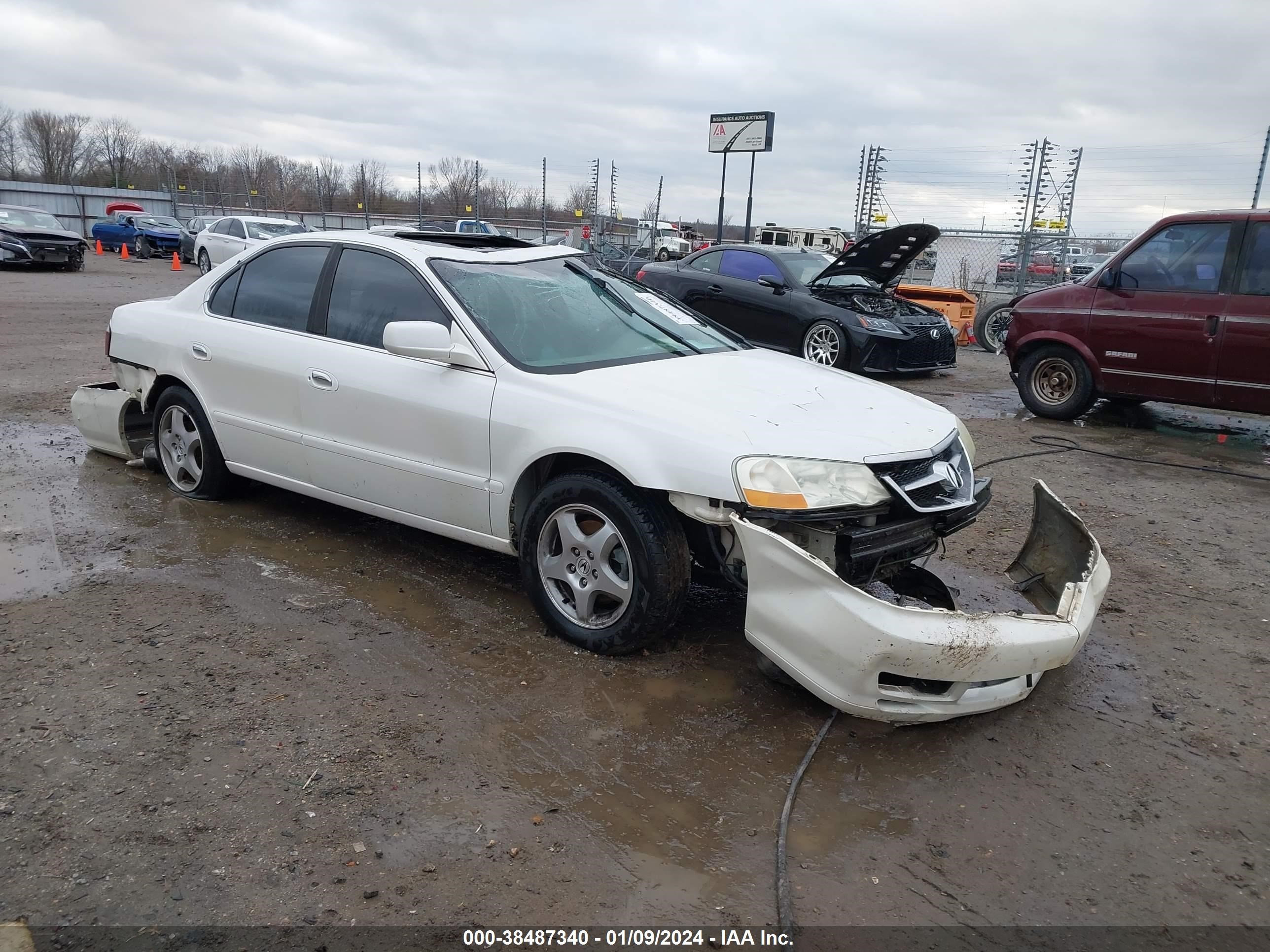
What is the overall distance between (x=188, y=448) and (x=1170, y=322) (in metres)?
7.66

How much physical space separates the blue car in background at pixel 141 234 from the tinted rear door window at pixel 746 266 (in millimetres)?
24144

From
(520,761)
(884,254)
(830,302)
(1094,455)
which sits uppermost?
(884,254)

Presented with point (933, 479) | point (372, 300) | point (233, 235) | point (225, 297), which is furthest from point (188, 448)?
point (233, 235)

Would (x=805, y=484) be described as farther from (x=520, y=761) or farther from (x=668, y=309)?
(x=668, y=309)

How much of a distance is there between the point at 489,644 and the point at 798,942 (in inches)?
72.4

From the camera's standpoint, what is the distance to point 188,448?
514cm

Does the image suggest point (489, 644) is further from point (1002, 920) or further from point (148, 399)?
point (148, 399)

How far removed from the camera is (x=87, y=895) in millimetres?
2236

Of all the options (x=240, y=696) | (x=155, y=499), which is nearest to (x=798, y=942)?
(x=240, y=696)

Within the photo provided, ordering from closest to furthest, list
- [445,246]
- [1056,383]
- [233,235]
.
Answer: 1. [445,246]
2. [1056,383]
3. [233,235]

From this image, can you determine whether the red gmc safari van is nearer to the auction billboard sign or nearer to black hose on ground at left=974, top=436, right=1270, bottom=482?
black hose on ground at left=974, top=436, right=1270, bottom=482

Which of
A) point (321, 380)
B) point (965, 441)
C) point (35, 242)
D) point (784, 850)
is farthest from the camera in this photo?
point (35, 242)

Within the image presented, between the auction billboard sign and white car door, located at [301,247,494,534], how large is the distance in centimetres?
2005

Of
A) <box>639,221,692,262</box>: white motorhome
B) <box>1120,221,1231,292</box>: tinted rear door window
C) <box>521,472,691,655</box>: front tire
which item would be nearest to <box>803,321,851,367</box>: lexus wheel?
<box>1120,221,1231,292</box>: tinted rear door window
